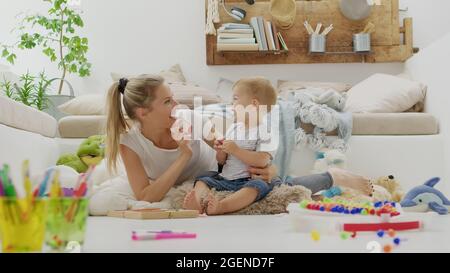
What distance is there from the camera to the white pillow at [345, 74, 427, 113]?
3848 millimetres

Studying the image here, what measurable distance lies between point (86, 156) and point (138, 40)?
6.04ft

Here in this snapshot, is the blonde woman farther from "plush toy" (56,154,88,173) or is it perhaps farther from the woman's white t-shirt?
"plush toy" (56,154,88,173)

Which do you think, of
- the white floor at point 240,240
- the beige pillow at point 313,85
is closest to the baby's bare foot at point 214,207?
the white floor at point 240,240

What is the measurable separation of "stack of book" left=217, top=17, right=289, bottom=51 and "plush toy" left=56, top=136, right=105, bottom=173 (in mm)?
1521

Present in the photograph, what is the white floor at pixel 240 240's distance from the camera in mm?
1332

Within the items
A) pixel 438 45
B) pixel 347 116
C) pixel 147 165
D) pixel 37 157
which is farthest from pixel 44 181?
pixel 438 45

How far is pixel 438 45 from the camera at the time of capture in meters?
3.67

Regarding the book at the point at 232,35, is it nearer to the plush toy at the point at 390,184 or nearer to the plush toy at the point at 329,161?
the plush toy at the point at 329,161

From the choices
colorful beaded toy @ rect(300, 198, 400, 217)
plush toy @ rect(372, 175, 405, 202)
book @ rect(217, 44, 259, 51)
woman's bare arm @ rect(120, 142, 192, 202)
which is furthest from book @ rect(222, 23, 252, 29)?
colorful beaded toy @ rect(300, 198, 400, 217)

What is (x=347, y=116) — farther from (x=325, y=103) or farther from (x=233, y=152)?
(x=233, y=152)

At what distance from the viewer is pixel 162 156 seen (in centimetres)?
267

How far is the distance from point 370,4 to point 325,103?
4.79 ft

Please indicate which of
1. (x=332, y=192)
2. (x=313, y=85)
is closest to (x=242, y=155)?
(x=332, y=192)

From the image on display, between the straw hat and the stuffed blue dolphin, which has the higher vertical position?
the straw hat
